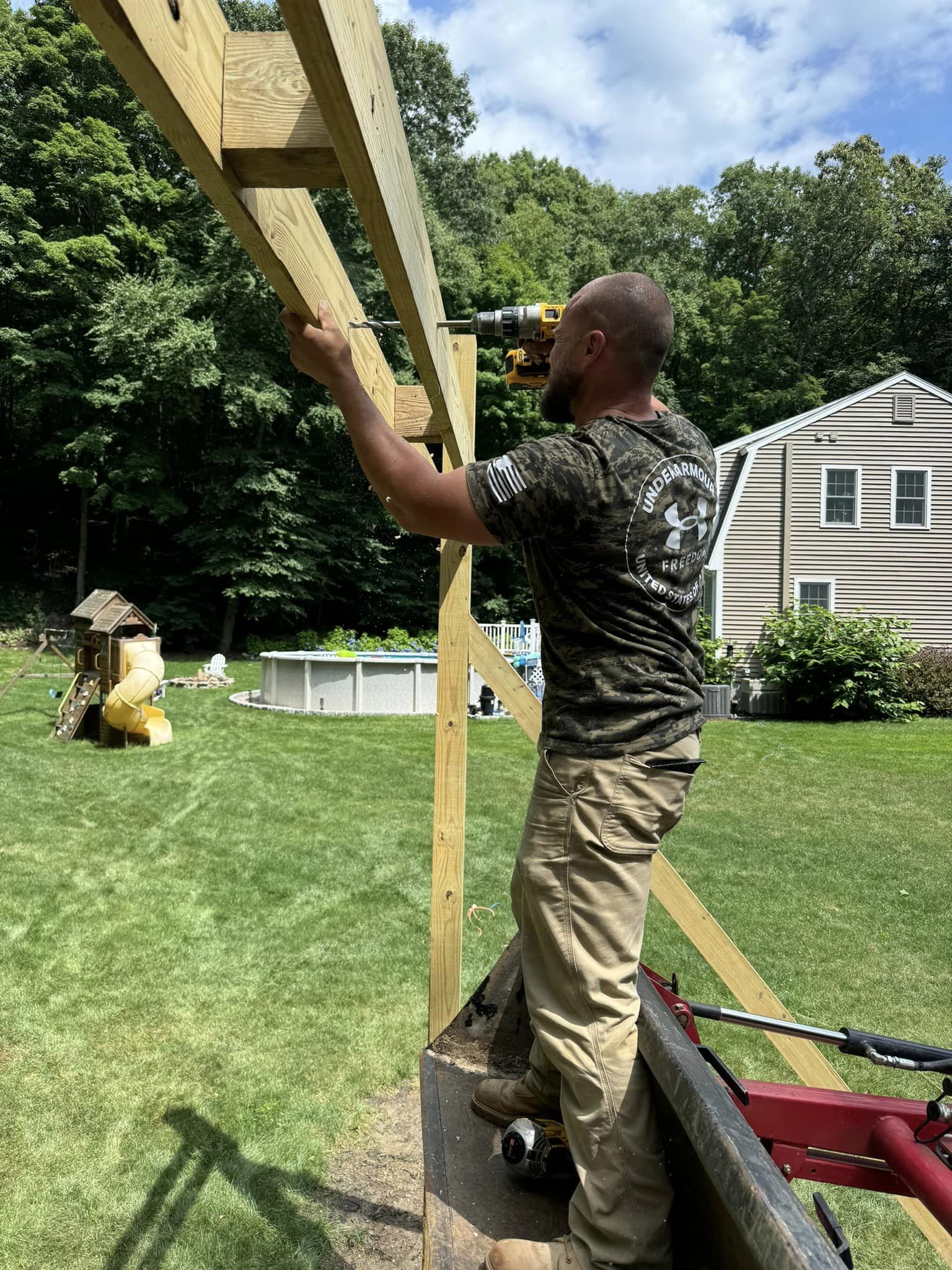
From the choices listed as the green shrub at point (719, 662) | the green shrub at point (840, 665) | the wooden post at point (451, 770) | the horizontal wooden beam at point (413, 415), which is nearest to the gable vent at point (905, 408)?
the green shrub at point (840, 665)

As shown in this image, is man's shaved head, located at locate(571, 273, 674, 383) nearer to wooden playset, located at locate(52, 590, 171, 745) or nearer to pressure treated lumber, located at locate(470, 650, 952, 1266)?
pressure treated lumber, located at locate(470, 650, 952, 1266)

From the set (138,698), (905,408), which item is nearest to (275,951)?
(138,698)

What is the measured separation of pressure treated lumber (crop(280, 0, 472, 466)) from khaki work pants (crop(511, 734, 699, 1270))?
3.05ft

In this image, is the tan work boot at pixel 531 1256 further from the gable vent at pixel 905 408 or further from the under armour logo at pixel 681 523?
the gable vent at pixel 905 408

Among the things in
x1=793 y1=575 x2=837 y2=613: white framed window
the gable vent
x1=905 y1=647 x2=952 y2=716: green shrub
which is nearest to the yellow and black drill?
x1=905 y1=647 x2=952 y2=716: green shrub

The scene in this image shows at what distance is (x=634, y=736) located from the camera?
65.8 inches

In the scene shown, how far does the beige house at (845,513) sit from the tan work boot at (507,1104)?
17749mm

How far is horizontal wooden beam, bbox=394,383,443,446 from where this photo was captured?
285 centimetres

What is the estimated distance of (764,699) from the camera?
17906mm

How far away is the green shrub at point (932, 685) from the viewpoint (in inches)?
677

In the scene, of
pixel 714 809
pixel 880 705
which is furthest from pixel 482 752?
pixel 880 705

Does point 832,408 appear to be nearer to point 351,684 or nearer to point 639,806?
point 351,684

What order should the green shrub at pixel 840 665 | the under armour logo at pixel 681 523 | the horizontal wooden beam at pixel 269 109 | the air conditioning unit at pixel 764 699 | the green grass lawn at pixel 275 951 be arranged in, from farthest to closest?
1. the air conditioning unit at pixel 764 699
2. the green shrub at pixel 840 665
3. the green grass lawn at pixel 275 951
4. the under armour logo at pixel 681 523
5. the horizontal wooden beam at pixel 269 109

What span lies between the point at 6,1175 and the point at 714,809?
286 inches
